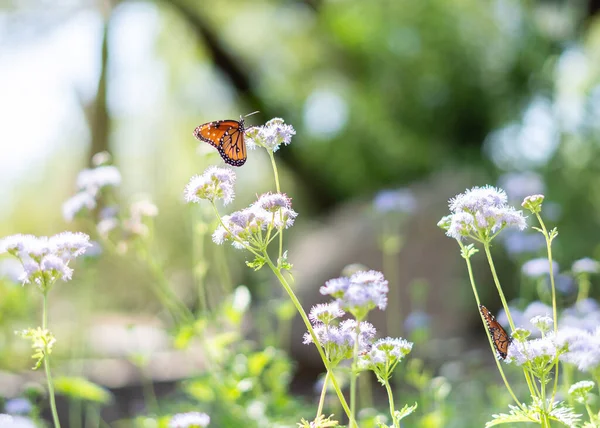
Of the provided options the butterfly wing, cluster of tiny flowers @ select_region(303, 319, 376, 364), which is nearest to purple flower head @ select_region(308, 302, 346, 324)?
cluster of tiny flowers @ select_region(303, 319, 376, 364)

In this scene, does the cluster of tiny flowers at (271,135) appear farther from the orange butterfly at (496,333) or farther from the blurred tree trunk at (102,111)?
the blurred tree trunk at (102,111)

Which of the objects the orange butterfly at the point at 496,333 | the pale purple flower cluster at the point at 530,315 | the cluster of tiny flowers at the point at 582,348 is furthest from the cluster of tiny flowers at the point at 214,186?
the pale purple flower cluster at the point at 530,315

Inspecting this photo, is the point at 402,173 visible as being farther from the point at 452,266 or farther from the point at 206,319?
the point at 206,319

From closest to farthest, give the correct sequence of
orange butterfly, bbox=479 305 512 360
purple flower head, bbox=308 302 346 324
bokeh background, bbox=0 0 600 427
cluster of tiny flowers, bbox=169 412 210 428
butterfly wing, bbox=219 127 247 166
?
1. cluster of tiny flowers, bbox=169 412 210 428
2. purple flower head, bbox=308 302 346 324
3. orange butterfly, bbox=479 305 512 360
4. butterfly wing, bbox=219 127 247 166
5. bokeh background, bbox=0 0 600 427

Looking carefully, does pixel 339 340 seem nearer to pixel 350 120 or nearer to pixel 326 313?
pixel 326 313

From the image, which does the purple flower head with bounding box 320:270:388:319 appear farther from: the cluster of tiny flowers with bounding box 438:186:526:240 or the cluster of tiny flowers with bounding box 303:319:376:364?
the cluster of tiny flowers with bounding box 438:186:526:240

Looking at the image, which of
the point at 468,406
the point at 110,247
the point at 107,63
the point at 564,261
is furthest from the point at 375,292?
the point at 107,63
